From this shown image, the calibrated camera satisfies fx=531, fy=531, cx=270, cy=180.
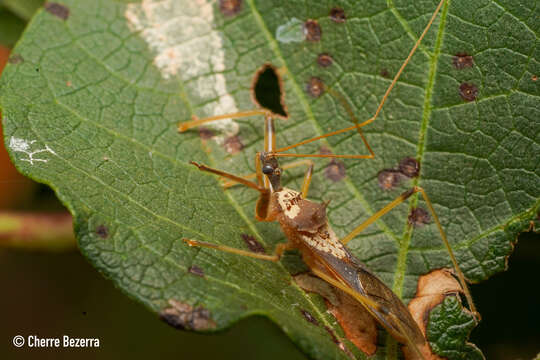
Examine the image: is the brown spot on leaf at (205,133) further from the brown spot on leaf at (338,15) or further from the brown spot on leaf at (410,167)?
the brown spot on leaf at (410,167)

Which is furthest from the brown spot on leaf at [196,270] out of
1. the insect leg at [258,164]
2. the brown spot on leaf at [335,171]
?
the brown spot on leaf at [335,171]

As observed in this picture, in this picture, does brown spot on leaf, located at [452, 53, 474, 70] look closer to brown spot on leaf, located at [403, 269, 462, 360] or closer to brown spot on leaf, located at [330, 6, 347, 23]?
brown spot on leaf, located at [330, 6, 347, 23]

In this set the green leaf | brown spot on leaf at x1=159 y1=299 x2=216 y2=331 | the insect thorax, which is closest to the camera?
brown spot on leaf at x1=159 y1=299 x2=216 y2=331

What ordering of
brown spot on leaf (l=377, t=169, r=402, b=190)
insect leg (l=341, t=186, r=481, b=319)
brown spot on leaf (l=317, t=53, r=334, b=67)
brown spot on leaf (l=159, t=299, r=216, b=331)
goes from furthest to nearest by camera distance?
brown spot on leaf (l=317, t=53, r=334, b=67) → brown spot on leaf (l=377, t=169, r=402, b=190) → insect leg (l=341, t=186, r=481, b=319) → brown spot on leaf (l=159, t=299, r=216, b=331)

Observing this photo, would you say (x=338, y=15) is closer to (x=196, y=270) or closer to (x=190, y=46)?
(x=190, y=46)

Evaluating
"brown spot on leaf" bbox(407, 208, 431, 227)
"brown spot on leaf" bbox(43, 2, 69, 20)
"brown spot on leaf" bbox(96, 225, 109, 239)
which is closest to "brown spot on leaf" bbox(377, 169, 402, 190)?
"brown spot on leaf" bbox(407, 208, 431, 227)

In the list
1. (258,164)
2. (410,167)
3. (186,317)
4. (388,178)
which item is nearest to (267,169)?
(258,164)

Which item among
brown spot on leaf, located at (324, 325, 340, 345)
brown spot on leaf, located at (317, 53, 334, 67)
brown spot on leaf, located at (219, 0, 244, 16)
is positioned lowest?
brown spot on leaf, located at (324, 325, 340, 345)
